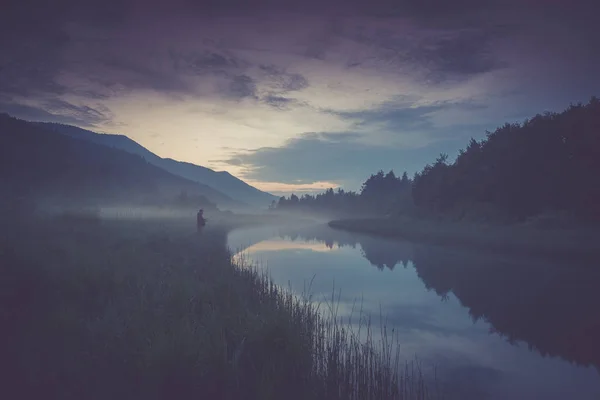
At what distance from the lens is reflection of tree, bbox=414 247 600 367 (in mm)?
11758

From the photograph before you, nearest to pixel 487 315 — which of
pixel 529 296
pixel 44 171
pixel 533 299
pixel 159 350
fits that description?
pixel 533 299

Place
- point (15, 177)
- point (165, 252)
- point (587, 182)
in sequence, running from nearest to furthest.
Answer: point (165, 252), point (587, 182), point (15, 177)

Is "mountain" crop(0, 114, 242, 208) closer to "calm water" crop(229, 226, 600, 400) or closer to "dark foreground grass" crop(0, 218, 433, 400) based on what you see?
"calm water" crop(229, 226, 600, 400)

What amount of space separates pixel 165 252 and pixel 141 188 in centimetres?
17588

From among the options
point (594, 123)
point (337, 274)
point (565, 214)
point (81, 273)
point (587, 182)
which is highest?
point (594, 123)

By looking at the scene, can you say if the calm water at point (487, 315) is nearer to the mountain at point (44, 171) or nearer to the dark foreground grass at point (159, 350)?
the dark foreground grass at point (159, 350)

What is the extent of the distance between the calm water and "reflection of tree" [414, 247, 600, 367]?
4 centimetres

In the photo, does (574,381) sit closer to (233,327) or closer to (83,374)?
(233,327)

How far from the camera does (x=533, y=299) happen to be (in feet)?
55.6

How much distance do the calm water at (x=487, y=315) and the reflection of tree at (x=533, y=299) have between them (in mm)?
38

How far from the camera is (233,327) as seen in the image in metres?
9.12

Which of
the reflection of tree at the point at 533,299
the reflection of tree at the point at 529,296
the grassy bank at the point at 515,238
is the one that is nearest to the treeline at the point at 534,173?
the grassy bank at the point at 515,238

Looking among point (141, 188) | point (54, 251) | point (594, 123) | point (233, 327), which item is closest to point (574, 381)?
point (233, 327)

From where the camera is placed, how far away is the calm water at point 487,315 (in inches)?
362
